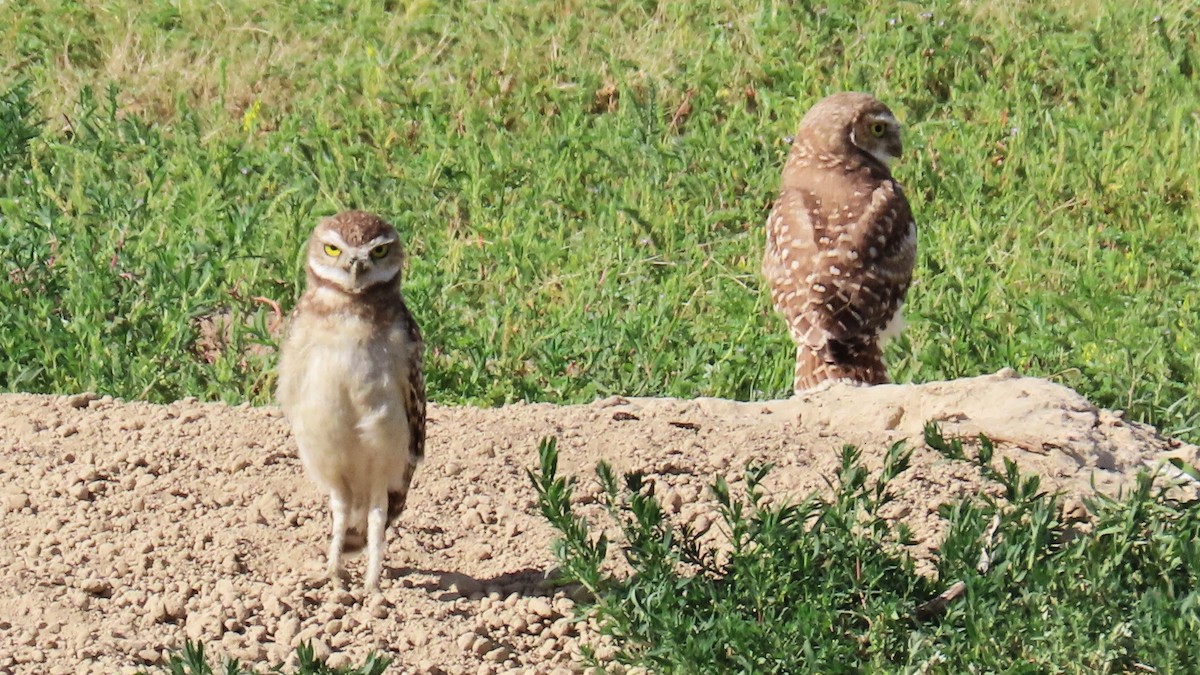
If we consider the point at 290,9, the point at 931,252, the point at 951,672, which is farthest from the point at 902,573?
the point at 290,9

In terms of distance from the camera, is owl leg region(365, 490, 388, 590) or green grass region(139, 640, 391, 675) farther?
owl leg region(365, 490, 388, 590)

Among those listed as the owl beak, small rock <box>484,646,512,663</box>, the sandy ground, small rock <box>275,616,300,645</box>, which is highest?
the owl beak

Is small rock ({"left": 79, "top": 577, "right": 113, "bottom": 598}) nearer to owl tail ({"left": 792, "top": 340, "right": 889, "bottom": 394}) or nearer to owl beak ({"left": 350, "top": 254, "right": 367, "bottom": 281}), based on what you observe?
owl beak ({"left": 350, "top": 254, "right": 367, "bottom": 281})

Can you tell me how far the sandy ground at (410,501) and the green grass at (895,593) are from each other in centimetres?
43

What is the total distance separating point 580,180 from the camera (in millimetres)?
9750

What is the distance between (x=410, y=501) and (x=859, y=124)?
3366 mm

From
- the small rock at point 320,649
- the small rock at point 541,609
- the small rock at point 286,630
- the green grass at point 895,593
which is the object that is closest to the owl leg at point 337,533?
the small rock at point 286,630

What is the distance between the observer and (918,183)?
9.88m

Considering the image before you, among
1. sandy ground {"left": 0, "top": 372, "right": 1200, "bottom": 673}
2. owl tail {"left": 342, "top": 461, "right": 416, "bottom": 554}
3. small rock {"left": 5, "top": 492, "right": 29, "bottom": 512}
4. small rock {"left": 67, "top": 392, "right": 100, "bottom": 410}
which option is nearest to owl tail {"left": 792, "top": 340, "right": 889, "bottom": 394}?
sandy ground {"left": 0, "top": 372, "right": 1200, "bottom": 673}

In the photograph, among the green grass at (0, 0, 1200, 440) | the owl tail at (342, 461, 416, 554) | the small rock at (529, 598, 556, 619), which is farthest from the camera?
the green grass at (0, 0, 1200, 440)

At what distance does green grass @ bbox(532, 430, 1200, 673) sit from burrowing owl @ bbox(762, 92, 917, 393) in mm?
2755

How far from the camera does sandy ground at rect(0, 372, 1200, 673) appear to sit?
16.3 ft

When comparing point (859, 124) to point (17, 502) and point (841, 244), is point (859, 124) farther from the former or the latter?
point (17, 502)

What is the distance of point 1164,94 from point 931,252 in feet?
8.46
